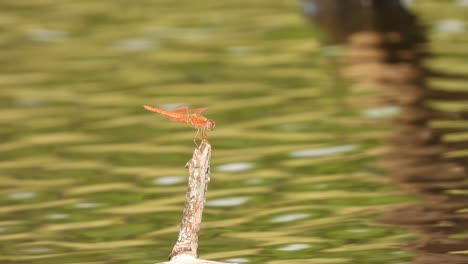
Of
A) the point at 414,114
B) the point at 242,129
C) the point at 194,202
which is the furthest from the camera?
the point at 242,129

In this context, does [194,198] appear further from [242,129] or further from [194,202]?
[242,129]

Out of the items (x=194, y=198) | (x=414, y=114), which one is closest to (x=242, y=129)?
(x=414, y=114)

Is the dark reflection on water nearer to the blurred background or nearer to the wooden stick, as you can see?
the blurred background

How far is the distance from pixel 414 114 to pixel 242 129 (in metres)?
1.12

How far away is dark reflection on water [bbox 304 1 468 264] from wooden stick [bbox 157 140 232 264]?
1.28m

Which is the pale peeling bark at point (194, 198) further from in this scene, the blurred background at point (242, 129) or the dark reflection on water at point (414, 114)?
the dark reflection on water at point (414, 114)

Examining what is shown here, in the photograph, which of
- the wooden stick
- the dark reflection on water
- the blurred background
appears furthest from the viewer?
the blurred background

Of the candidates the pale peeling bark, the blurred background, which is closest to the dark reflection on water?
the blurred background

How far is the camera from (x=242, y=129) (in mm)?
9758

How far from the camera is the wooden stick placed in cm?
602

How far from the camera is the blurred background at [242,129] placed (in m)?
7.60

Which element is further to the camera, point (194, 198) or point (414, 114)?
point (414, 114)

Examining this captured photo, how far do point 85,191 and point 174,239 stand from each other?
1186mm

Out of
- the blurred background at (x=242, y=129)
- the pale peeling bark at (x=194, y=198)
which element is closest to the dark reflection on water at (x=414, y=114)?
the blurred background at (x=242, y=129)
